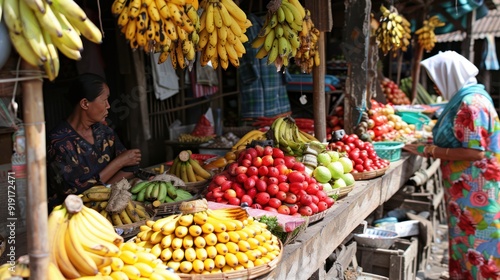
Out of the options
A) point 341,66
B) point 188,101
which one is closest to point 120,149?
point 188,101

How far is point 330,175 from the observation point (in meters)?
3.57

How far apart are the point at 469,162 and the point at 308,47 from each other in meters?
1.77

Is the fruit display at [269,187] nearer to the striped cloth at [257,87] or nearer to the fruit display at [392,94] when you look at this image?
the striped cloth at [257,87]

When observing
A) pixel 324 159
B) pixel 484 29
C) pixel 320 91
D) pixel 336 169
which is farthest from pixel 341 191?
pixel 484 29

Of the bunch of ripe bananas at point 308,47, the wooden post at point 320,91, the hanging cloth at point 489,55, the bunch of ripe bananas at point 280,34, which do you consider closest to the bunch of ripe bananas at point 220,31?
the bunch of ripe bananas at point 280,34

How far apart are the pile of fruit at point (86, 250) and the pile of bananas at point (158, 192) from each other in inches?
42.6

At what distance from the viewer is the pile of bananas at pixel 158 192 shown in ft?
9.95

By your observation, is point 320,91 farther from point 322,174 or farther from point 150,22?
point 150,22

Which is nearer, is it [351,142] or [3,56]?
[3,56]

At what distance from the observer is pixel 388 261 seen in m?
4.06

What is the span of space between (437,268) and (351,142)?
2270 mm

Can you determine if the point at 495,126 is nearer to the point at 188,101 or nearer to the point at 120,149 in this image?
the point at 120,149

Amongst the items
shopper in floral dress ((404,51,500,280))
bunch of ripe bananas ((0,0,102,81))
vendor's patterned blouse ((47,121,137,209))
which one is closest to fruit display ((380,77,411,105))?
shopper in floral dress ((404,51,500,280))

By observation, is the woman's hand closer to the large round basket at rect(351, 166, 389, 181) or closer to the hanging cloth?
the large round basket at rect(351, 166, 389, 181)
